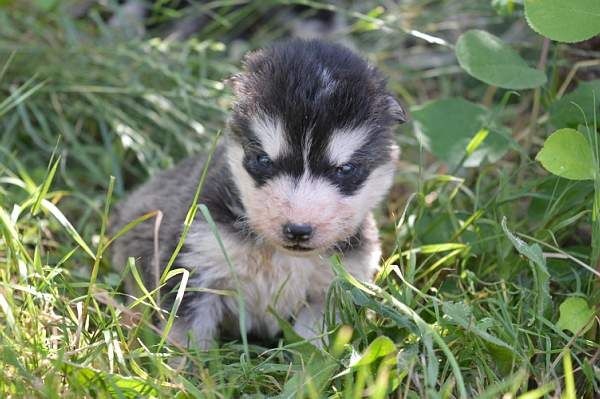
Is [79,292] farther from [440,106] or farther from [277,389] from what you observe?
[440,106]

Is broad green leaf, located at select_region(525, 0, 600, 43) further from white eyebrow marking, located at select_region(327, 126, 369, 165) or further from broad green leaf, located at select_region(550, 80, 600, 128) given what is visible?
white eyebrow marking, located at select_region(327, 126, 369, 165)

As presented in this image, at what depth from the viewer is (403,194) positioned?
501 centimetres

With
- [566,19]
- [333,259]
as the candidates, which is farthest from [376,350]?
[566,19]

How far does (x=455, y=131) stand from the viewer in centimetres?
413

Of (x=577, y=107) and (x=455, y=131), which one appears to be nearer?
(x=577, y=107)

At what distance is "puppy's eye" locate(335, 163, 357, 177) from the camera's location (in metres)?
3.33

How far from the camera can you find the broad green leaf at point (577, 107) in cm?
379

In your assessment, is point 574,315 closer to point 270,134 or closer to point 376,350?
point 376,350

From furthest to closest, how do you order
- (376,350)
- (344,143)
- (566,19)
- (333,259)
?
(566,19), (344,143), (333,259), (376,350)

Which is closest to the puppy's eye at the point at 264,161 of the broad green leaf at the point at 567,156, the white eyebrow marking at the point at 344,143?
the white eyebrow marking at the point at 344,143

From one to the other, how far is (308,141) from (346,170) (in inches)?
8.9

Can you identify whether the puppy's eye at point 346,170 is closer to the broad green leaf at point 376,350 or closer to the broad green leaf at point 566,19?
the broad green leaf at point 376,350

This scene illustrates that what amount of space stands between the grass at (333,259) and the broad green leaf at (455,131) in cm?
13

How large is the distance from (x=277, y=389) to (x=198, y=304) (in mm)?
607
